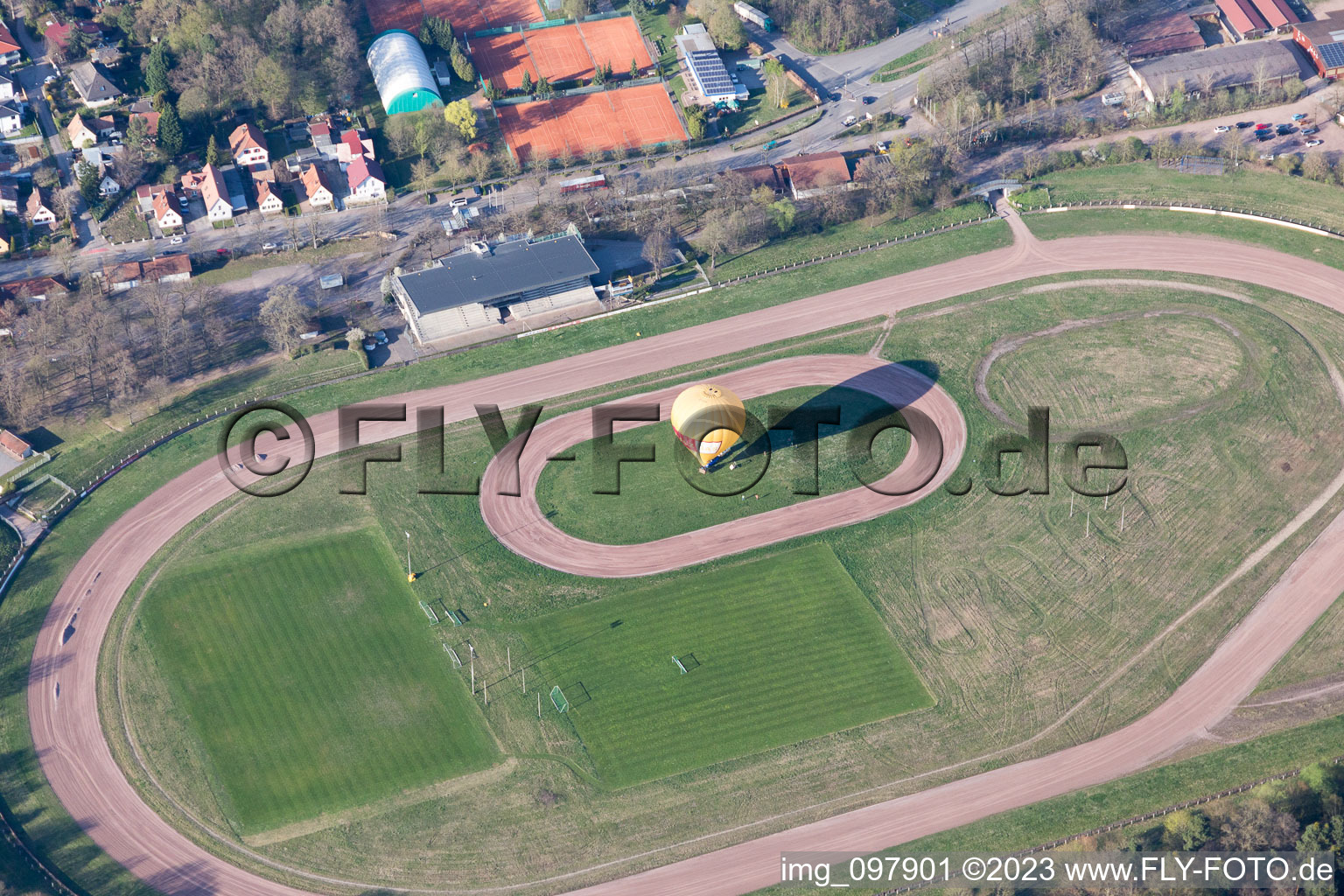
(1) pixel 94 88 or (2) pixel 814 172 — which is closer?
(2) pixel 814 172

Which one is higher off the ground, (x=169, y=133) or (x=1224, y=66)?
(x=169, y=133)

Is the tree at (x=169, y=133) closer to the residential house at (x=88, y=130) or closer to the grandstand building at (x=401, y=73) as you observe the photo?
the residential house at (x=88, y=130)

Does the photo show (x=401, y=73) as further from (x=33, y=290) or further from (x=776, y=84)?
(x=33, y=290)

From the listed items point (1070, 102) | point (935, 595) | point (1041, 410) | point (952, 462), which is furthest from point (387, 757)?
point (1070, 102)

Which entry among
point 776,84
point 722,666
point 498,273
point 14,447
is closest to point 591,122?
point 776,84

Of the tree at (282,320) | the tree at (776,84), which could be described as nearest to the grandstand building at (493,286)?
the tree at (282,320)

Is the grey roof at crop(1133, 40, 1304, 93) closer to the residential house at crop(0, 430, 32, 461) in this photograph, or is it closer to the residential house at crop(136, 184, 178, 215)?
the residential house at crop(136, 184, 178, 215)

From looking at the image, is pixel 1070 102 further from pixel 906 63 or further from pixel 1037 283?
pixel 1037 283
